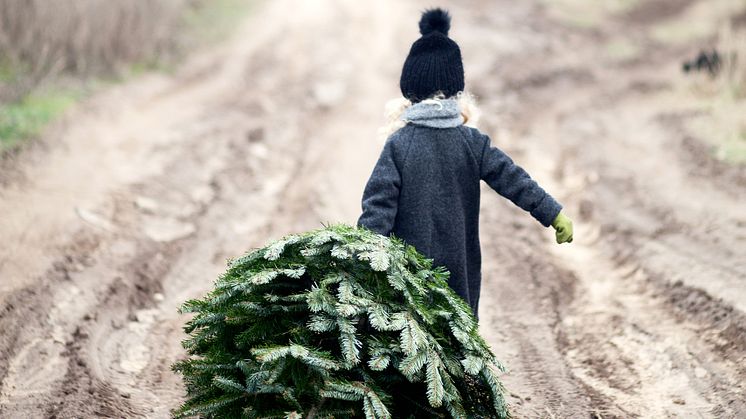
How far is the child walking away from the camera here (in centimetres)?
312

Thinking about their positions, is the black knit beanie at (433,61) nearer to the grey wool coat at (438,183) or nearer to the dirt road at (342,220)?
the grey wool coat at (438,183)

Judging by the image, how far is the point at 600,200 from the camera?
6.36 metres

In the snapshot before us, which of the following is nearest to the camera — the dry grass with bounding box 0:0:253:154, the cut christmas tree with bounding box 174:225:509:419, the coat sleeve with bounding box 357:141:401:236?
the cut christmas tree with bounding box 174:225:509:419

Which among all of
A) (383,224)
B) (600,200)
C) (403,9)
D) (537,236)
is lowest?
(383,224)

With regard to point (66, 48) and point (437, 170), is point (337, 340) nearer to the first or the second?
point (437, 170)

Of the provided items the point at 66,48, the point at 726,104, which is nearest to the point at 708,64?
the point at 726,104

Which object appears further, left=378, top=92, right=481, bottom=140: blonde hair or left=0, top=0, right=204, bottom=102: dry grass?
left=0, top=0, right=204, bottom=102: dry grass

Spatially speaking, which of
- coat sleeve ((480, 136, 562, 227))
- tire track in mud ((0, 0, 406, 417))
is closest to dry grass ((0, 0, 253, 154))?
tire track in mud ((0, 0, 406, 417))

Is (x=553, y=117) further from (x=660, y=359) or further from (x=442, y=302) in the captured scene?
(x=442, y=302)

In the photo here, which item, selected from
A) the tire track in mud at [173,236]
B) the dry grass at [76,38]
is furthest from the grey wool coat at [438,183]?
the dry grass at [76,38]

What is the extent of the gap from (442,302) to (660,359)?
68.5 inches

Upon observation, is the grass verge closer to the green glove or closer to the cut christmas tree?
the cut christmas tree

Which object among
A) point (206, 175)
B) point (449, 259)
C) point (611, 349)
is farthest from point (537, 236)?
point (206, 175)

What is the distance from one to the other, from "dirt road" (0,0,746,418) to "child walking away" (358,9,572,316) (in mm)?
956
